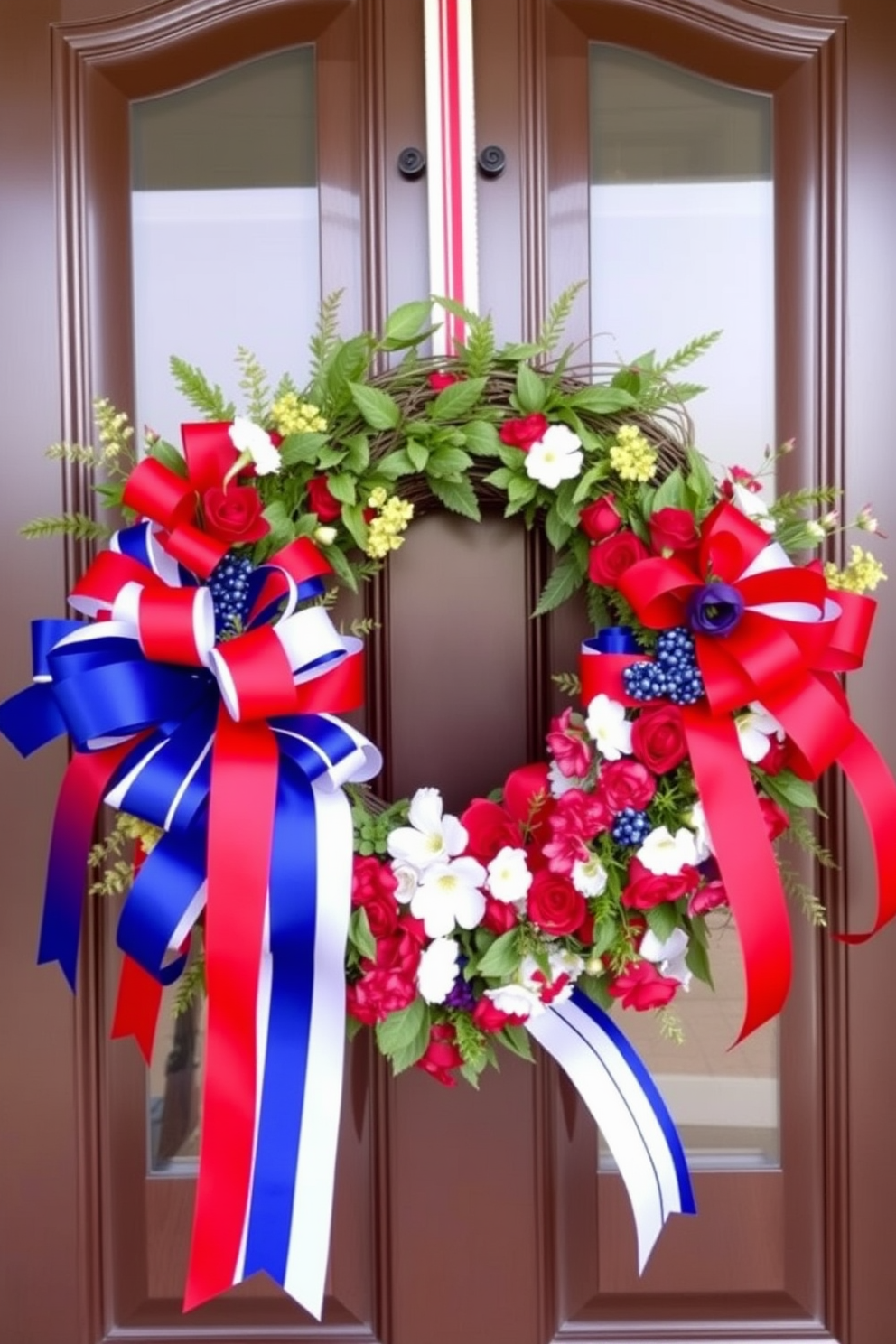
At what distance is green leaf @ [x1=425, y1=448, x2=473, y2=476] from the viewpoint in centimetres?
96

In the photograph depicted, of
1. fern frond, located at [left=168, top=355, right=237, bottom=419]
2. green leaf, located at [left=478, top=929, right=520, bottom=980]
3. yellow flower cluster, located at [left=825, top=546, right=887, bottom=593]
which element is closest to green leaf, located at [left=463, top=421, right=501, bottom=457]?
fern frond, located at [left=168, top=355, right=237, bottom=419]

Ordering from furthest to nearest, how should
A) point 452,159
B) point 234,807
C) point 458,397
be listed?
point 452,159
point 458,397
point 234,807

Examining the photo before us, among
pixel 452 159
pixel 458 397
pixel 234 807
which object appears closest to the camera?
pixel 234 807

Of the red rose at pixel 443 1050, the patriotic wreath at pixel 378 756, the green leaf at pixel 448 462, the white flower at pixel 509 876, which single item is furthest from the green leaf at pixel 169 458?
the red rose at pixel 443 1050

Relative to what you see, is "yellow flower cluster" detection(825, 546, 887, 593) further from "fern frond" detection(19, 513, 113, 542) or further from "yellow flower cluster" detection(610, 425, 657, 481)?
"fern frond" detection(19, 513, 113, 542)

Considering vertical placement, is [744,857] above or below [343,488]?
below

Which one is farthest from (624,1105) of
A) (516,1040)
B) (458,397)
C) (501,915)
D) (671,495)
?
(458,397)

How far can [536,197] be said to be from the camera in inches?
44.5

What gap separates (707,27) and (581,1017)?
3.22ft

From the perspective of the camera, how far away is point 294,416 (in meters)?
0.94

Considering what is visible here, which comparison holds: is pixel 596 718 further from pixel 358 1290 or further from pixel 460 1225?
pixel 358 1290

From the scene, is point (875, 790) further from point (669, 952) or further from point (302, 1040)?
point (302, 1040)

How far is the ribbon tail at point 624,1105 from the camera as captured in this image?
100 cm

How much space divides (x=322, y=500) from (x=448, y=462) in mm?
114
